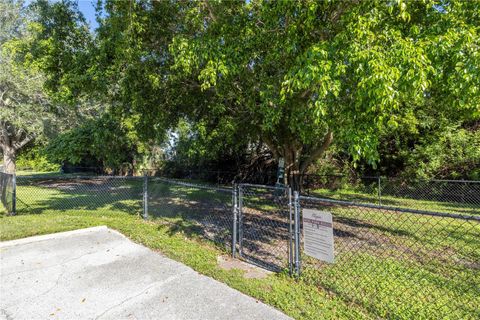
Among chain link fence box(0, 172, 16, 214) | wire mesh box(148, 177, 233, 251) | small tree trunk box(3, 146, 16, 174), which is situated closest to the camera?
wire mesh box(148, 177, 233, 251)

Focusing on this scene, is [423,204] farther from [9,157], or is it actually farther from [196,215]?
[9,157]

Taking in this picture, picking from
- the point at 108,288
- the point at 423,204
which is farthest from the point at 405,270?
the point at 423,204

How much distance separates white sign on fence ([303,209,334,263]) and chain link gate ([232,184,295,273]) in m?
0.25

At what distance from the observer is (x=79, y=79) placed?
20.7 feet

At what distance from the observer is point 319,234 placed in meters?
3.46

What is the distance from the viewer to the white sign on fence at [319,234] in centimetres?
332

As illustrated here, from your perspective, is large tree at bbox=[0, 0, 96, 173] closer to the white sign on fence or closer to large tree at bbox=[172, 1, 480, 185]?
large tree at bbox=[172, 1, 480, 185]

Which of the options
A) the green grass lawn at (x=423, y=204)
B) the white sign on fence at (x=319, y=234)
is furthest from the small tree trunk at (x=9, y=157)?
the white sign on fence at (x=319, y=234)

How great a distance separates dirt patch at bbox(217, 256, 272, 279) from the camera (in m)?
3.91

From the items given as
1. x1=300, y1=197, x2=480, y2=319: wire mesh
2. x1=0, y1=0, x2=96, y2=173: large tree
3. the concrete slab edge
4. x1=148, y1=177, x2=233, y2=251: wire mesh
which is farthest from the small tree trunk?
x1=300, y1=197, x2=480, y2=319: wire mesh

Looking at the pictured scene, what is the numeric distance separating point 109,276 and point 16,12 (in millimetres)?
18669

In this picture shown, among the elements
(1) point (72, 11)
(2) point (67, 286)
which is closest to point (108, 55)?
(1) point (72, 11)

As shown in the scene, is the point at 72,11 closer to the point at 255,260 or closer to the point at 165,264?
the point at 165,264

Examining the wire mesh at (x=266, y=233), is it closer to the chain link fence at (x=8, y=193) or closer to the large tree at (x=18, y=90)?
the chain link fence at (x=8, y=193)
